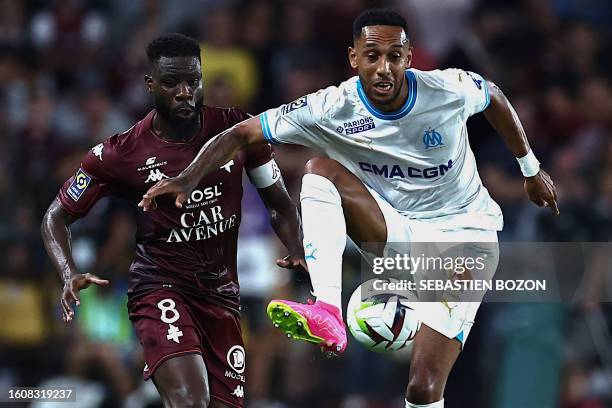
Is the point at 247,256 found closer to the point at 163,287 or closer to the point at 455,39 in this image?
the point at 455,39

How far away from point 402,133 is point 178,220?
4.02 feet

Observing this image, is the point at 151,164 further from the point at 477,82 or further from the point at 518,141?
the point at 518,141

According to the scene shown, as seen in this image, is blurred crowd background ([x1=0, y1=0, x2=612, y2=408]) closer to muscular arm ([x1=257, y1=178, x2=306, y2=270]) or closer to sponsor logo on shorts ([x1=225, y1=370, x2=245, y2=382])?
sponsor logo on shorts ([x1=225, y1=370, x2=245, y2=382])

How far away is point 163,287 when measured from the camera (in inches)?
258

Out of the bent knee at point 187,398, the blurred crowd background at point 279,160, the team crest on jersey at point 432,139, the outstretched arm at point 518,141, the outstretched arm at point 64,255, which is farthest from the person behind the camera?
the blurred crowd background at point 279,160

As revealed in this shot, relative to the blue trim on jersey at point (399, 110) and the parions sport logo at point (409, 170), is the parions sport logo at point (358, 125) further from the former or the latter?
the parions sport logo at point (409, 170)

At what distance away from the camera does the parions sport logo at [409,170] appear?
21.1ft

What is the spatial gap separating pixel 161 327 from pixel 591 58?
6.53m

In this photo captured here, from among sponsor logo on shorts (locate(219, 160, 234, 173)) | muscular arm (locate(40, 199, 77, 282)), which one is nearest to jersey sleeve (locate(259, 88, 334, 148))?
sponsor logo on shorts (locate(219, 160, 234, 173))

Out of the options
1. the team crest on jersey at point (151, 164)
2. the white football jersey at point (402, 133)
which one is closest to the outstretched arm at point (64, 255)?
the team crest on jersey at point (151, 164)

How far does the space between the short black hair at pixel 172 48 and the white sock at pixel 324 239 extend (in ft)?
3.30

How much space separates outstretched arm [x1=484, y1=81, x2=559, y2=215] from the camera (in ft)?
21.3

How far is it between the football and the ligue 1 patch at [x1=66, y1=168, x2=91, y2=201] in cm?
150

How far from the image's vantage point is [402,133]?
20.9 feet
